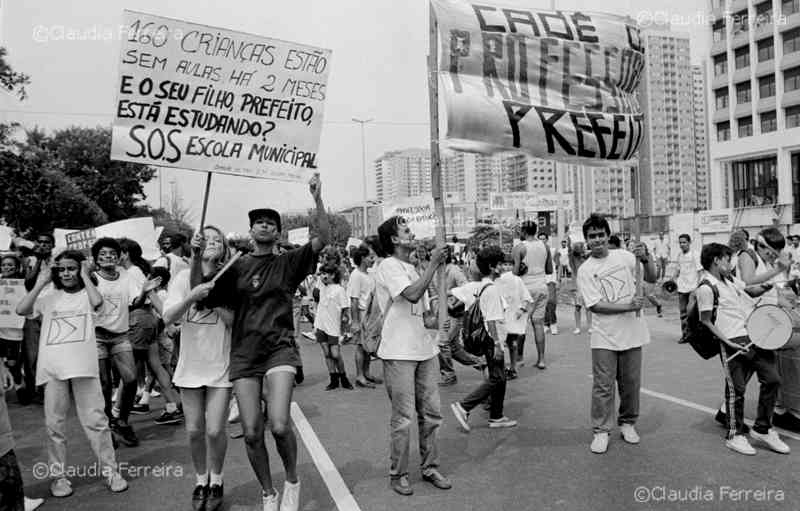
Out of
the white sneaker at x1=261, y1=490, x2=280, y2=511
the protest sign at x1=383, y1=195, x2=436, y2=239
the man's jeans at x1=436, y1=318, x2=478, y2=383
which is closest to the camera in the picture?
the white sneaker at x1=261, y1=490, x2=280, y2=511

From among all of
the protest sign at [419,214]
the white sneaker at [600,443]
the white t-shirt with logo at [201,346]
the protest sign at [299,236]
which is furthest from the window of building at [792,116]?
the white t-shirt with logo at [201,346]

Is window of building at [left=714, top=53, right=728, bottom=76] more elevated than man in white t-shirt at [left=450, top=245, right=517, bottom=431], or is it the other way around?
window of building at [left=714, top=53, right=728, bottom=76]

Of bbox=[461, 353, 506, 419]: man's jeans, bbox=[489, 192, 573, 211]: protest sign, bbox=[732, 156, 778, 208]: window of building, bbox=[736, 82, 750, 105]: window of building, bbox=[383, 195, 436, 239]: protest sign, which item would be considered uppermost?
bbox=[736, 82, 750, 105]: window of building

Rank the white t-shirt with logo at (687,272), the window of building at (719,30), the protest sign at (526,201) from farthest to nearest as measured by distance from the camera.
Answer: the window of building at (719,30)
the protest sign at (526,201)
the white t-shirt with logo at (687,272)

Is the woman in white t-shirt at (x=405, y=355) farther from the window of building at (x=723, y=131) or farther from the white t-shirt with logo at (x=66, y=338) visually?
the window of building at (x=723, y=131)

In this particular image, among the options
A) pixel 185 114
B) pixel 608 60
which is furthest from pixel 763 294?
pixel 185 114

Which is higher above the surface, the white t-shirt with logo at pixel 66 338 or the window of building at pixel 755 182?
the window of building at pixel 755 182

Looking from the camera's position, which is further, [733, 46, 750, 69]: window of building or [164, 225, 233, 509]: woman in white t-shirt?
[733, 46, 750, 69]: window of building

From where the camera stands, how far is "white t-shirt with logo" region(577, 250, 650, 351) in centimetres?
554

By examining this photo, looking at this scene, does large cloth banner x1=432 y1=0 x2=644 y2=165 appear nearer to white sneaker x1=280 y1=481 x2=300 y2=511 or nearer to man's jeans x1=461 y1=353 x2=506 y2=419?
man's jeans x1=461 y1=353 x2=506 y2=419

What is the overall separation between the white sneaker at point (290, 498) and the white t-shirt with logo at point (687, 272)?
9.34 m

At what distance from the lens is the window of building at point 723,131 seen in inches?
2386

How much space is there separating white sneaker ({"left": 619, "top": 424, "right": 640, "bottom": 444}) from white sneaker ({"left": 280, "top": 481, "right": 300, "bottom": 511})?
2792 mm

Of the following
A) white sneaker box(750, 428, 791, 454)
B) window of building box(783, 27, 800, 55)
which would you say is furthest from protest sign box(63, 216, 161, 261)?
window of building box(783, 27, 800, 55)
